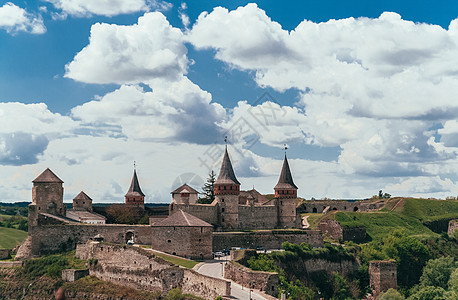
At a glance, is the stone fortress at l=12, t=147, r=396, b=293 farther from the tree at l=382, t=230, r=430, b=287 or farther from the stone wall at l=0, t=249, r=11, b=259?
the tree at l=382, t=230, r=430, b=287

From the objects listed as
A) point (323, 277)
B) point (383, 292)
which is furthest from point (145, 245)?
point (383, 292)

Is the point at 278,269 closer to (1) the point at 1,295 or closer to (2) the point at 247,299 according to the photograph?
(2) the point at 247,299

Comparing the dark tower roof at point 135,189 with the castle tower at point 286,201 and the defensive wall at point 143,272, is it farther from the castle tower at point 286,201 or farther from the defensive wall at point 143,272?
the defensive wall at point 143,272

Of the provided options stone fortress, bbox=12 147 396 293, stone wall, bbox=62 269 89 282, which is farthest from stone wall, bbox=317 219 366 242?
stone wall, bbox=62 269 89 282

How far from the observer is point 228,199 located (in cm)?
7262

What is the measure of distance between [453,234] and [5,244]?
75185mm

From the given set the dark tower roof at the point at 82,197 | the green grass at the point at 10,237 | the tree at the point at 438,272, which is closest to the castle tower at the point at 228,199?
the dark tower roof at the point at 82,197

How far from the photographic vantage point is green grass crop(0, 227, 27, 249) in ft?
294

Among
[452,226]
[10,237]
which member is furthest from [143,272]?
[452,226]

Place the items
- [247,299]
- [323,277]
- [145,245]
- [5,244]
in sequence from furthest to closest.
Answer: [5,244] → [323,277] → [145,245] → [247,299]

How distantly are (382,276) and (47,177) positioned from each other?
43.2m

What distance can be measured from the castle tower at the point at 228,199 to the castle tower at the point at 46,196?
2030cm

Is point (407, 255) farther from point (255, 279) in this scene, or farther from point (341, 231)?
point (255, 279)

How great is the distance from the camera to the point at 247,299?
4088cm
